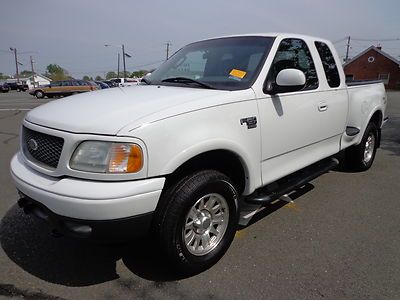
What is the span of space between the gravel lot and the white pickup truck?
0.30 m

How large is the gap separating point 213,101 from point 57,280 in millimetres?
1911

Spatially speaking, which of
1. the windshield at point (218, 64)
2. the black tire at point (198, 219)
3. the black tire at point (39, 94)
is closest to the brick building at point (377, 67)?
the black tire at point (39, 94)

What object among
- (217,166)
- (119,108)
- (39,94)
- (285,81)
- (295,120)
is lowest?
(39,94)

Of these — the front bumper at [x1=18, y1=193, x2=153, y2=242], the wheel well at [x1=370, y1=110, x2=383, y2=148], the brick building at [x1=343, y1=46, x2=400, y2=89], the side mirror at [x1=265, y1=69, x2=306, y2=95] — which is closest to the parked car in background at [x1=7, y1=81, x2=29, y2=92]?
the brick building at [x1=343, y1=46, x2=400, y2=89]

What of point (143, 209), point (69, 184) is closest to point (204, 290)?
point (143, 209)

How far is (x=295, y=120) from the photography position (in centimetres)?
362

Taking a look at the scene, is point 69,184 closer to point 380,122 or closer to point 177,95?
point 177,95

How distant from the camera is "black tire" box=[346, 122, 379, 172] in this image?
535 cm

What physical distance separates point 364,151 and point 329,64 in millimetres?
1812

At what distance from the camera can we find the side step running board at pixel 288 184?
11.0 feet

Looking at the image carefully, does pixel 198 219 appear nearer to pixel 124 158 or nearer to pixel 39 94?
pixel 124 158

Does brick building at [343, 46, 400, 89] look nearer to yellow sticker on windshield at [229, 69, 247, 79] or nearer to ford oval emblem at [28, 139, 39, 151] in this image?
yellow sticker on windshield at [229, 69, 247, 79]

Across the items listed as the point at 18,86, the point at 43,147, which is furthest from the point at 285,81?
the point at 18,86

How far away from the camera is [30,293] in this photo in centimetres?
267
